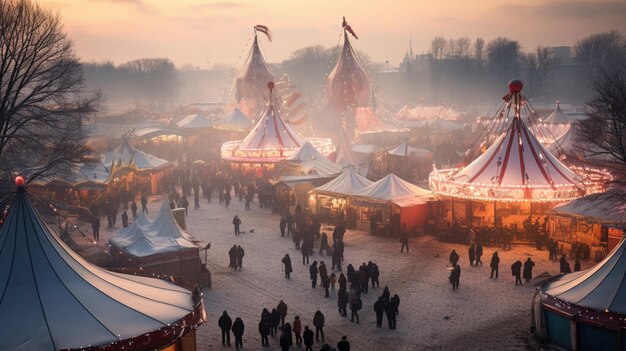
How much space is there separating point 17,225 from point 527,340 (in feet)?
33.4

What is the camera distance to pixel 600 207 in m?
19.8

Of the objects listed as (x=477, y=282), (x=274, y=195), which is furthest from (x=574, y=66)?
(x=477, y=282)

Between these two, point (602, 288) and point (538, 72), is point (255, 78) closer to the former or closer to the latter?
point (602, 288)

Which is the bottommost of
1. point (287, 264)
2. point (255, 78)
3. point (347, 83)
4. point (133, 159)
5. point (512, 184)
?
point (287, 264)

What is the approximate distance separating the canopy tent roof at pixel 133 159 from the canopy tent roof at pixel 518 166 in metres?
15.6

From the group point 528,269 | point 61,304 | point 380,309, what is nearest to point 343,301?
point 380,309

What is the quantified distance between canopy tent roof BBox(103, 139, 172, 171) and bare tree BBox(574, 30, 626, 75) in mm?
64063

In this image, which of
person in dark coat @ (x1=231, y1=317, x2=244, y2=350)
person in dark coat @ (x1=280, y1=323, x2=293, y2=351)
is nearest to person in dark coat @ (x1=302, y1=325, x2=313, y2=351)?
person in dark coat @ (x1=280, y1=323, x2=293, y2=351)

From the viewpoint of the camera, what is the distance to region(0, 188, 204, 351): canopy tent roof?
10.4 metres

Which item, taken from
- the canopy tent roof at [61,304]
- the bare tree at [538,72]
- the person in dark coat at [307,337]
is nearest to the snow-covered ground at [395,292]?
the person in dark coat at [307,337]

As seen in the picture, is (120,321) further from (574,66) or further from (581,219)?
(574,66)

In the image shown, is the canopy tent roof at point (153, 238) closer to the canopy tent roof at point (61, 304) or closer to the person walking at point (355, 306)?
the person walking at point (355, 306)

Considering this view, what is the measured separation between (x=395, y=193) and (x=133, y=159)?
566 inches

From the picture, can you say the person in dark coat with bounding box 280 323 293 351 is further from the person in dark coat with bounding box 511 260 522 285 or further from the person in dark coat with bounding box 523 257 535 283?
the person in dark coat with bounding box 523 257 535 283
